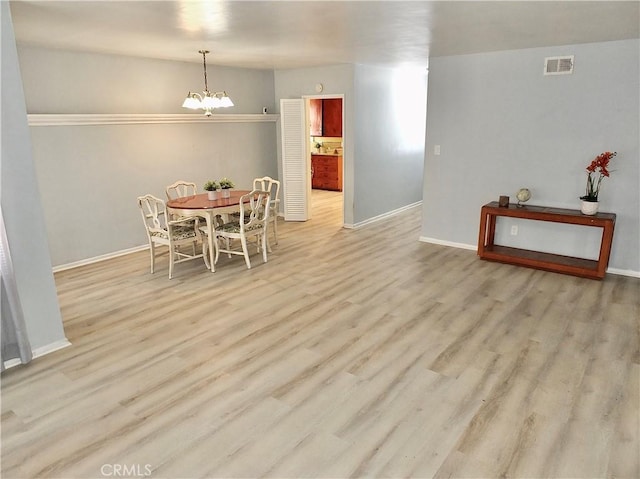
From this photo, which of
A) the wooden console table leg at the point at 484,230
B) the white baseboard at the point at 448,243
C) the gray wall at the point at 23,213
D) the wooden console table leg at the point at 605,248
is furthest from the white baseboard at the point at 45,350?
the wooden console table leg at the point at 605,248

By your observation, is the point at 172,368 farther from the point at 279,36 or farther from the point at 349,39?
the point at 349,39

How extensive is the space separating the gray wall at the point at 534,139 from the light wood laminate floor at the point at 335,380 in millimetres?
740

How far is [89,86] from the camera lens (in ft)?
16.4

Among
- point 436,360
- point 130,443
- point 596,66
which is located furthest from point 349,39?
point 130,443

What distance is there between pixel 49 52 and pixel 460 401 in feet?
16.9

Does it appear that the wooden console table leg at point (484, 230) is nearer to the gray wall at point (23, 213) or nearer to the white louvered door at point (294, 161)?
the white louvered door at point (294, 161)

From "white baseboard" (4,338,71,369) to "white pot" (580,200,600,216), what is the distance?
16.0ft

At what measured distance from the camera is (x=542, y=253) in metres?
5.02

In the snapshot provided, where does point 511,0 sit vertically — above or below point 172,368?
above

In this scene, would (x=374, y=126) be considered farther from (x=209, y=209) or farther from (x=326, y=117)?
(x=326, y=117)

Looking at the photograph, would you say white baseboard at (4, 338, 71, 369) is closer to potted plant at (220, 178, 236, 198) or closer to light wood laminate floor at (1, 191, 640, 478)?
light wood laminate floor at (1, 191, 640, 478)

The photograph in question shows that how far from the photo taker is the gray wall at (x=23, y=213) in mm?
2713

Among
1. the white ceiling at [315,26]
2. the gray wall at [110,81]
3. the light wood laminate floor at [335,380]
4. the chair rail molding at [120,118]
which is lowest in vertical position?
the light wood laminate floor at [335,380]

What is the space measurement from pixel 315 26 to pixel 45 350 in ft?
10.7
